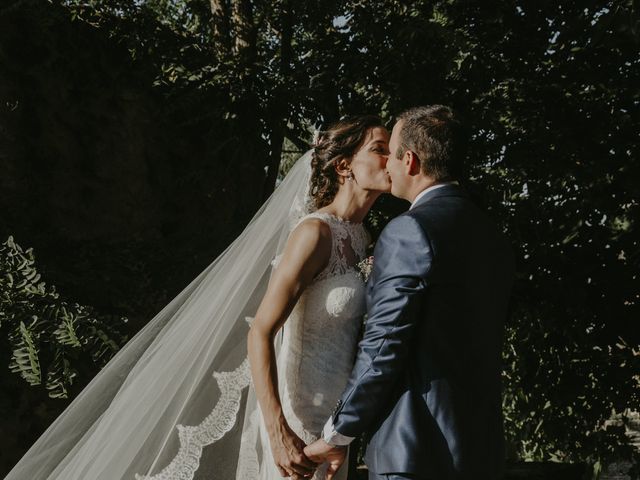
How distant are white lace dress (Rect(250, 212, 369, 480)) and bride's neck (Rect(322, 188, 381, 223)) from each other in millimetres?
→ 184

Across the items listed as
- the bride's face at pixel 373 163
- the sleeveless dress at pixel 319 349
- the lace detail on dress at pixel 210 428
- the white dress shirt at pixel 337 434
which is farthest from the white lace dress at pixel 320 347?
the white dress shirt at pixel 337 434

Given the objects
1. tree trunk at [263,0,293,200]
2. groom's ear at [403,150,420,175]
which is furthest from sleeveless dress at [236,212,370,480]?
tree trunk at [263,0,293,200]

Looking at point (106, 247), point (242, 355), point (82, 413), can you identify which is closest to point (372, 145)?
point (242, 355)

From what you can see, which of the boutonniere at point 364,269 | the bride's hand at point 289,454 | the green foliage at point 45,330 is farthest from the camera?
the green foliage at point 45,330

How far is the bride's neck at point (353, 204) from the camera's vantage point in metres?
2.70

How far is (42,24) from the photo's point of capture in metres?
4.02

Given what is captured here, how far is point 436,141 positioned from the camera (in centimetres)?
206

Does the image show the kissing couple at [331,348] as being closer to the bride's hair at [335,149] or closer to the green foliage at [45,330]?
the bride's hair at [335,149]

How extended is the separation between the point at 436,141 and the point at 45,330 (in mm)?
2445

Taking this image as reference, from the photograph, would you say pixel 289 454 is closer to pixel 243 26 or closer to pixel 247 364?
pixel 247 364

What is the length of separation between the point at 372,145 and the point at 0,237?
235cm

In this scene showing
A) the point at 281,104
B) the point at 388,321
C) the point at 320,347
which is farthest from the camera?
the point at 281,104

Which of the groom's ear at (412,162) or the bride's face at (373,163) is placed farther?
Result: the bride's face at (373,163)

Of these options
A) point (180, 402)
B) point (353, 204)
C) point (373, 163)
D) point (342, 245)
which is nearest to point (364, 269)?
point (342, 245)
